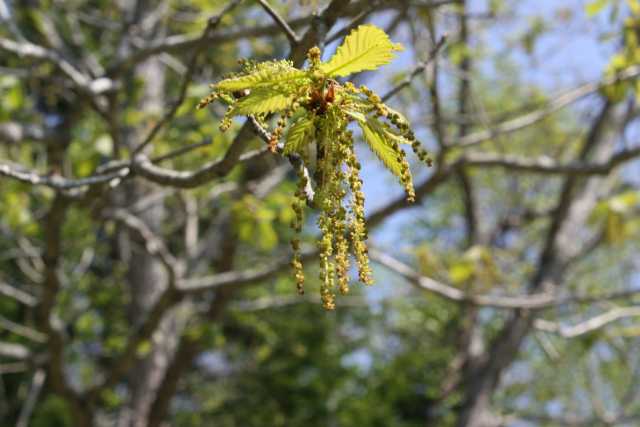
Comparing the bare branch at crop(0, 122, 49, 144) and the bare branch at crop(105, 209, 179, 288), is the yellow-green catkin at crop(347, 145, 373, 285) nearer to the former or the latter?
the bare branch at crop(105, 209, 179, 288)

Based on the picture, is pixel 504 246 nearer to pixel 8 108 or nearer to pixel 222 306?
pixel 222 306

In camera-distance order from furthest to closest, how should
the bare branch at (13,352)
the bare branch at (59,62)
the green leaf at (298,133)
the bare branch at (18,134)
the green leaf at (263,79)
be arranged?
1. the bare branch at (13,352)
2. the bare branch at (18,134)
3. the bare branch at (59,62)
4. the green leaf at (298,133)
5. the green leaf at (263,79)

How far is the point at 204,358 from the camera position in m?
8.81

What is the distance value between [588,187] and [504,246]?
8.28ft

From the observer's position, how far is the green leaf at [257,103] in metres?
1.14

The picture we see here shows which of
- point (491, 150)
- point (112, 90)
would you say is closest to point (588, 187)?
point (491, 150)

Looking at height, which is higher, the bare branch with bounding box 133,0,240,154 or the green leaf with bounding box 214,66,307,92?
the bare branch with bounding box 133,0,240,154

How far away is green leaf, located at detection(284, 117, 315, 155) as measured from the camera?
1.22 meters

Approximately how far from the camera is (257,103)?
45.1 inches

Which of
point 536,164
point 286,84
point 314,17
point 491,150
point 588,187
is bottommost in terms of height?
point 286,84

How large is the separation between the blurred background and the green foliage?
0.95 feet

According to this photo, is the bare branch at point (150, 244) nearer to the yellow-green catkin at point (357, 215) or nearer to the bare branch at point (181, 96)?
the bare branch at point (181, 96)

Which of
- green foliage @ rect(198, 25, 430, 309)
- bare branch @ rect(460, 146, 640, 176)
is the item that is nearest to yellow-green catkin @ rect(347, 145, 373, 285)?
green foliage @ rect(198, 25, 430, 309)

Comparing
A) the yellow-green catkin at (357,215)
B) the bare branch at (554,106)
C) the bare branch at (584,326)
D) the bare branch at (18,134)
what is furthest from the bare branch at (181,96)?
the bare branch at (584,326)
